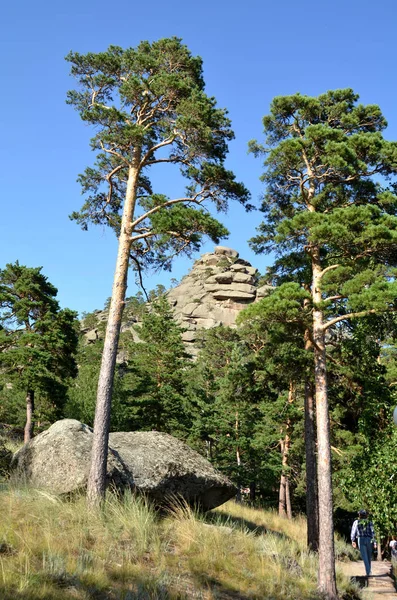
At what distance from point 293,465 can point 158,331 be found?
10733mm

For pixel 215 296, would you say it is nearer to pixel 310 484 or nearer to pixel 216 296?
pixel 216 296

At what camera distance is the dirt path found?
11.9 metres

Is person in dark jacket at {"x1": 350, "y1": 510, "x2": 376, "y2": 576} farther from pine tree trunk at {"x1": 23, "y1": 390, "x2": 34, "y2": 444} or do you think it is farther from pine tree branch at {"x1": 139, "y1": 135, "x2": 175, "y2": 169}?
pine tree trunk at {"x1": 23, "y1": 390, "x2": 34, "y2": 444}

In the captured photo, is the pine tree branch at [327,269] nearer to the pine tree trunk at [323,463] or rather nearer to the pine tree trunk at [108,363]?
the pine tree trunk at [323,463]

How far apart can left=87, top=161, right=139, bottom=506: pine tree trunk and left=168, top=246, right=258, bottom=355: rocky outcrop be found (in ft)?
197

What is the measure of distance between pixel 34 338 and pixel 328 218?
1765 centimetres

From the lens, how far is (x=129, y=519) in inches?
336

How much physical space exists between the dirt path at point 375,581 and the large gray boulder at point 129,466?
430 centimetres

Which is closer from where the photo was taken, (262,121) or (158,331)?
(262,121)

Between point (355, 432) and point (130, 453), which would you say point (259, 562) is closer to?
point (130, 453)

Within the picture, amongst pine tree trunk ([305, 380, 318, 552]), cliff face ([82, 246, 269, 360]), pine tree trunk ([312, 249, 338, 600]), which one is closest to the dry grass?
pine tree trunk ([312, 249, 338, 600])

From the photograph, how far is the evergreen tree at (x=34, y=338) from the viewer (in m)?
23.7

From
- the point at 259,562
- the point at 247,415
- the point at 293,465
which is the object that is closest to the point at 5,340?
the point at 247,415

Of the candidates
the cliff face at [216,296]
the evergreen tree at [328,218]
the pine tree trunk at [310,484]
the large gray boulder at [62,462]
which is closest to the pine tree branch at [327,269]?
the evergreen tree at [328,218]
